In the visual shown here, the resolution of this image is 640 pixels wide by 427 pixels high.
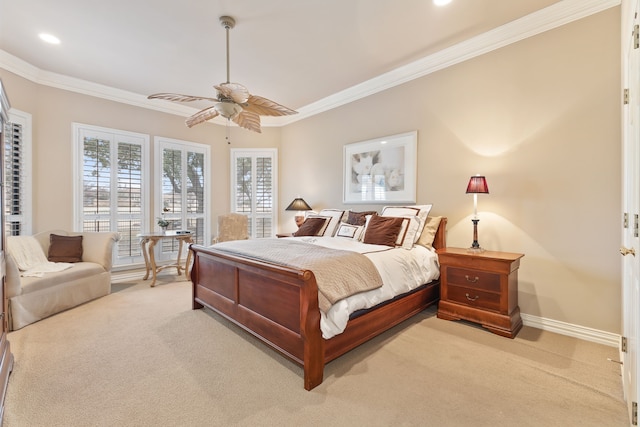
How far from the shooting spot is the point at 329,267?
87.4 inches

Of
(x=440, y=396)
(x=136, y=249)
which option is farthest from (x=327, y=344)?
(x=136, y=249)

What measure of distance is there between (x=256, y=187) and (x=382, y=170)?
2.88 m

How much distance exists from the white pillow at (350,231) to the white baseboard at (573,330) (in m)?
1.91

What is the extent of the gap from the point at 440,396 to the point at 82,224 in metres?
5.16

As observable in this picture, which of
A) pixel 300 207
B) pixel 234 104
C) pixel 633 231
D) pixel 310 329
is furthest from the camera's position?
pixel 300 207

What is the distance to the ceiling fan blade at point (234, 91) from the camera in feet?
8.67

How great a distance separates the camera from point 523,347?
2.53 meters

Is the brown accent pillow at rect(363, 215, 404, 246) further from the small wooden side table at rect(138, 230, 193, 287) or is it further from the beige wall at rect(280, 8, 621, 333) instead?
the small wooden side table at rect(138, 230, 193, 287)

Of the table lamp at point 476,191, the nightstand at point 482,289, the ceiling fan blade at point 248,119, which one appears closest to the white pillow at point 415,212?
the nightstand at point 482,289

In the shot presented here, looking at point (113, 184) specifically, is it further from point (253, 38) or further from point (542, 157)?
point (542, 157)

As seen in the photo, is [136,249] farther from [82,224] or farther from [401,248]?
[401,248]

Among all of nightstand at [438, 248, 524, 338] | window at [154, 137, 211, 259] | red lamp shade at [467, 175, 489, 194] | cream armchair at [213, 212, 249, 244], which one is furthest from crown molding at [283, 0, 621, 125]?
window at [154, 137, 211, 259]

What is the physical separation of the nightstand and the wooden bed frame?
0.97 feet

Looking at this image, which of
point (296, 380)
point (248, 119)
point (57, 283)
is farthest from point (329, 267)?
point (57, 283)
